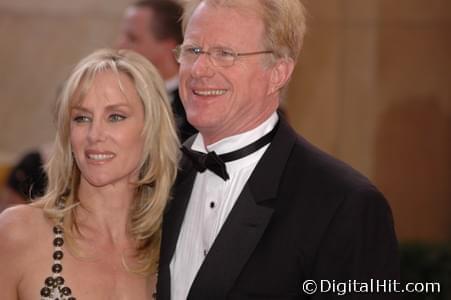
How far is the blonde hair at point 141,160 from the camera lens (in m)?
4.38

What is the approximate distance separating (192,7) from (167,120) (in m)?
0.64

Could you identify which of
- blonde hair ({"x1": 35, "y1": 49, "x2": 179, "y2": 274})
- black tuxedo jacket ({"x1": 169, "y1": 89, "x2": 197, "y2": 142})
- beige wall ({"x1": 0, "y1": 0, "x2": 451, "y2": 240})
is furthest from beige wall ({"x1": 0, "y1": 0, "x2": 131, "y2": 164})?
blonde hair ({"x1": 35, "y1": 49, "x2": 179, "y2": 274})

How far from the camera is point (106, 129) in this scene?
434 centimetres

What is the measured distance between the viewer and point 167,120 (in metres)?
4.59

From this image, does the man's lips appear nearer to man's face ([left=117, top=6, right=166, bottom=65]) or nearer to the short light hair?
the short light hair

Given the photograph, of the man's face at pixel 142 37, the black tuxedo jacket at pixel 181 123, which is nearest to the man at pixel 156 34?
the man's face at pixel 142 37

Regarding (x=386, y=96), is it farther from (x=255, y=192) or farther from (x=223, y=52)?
(x=255, y=192)

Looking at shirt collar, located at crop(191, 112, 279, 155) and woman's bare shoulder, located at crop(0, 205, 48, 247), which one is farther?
woman's bare shoulder, located at crop(0, 205, 48, 247)

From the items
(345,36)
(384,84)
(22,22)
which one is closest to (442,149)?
(384,84)

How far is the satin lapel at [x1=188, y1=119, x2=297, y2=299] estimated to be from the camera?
377cm

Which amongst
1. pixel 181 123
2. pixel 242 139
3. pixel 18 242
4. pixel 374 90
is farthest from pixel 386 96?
pixel 18 242

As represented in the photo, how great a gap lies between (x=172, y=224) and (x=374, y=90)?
15.7 feet

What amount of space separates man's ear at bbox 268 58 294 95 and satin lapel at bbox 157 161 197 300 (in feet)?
1.88

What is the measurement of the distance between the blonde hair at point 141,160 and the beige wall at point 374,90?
4.16 metres
